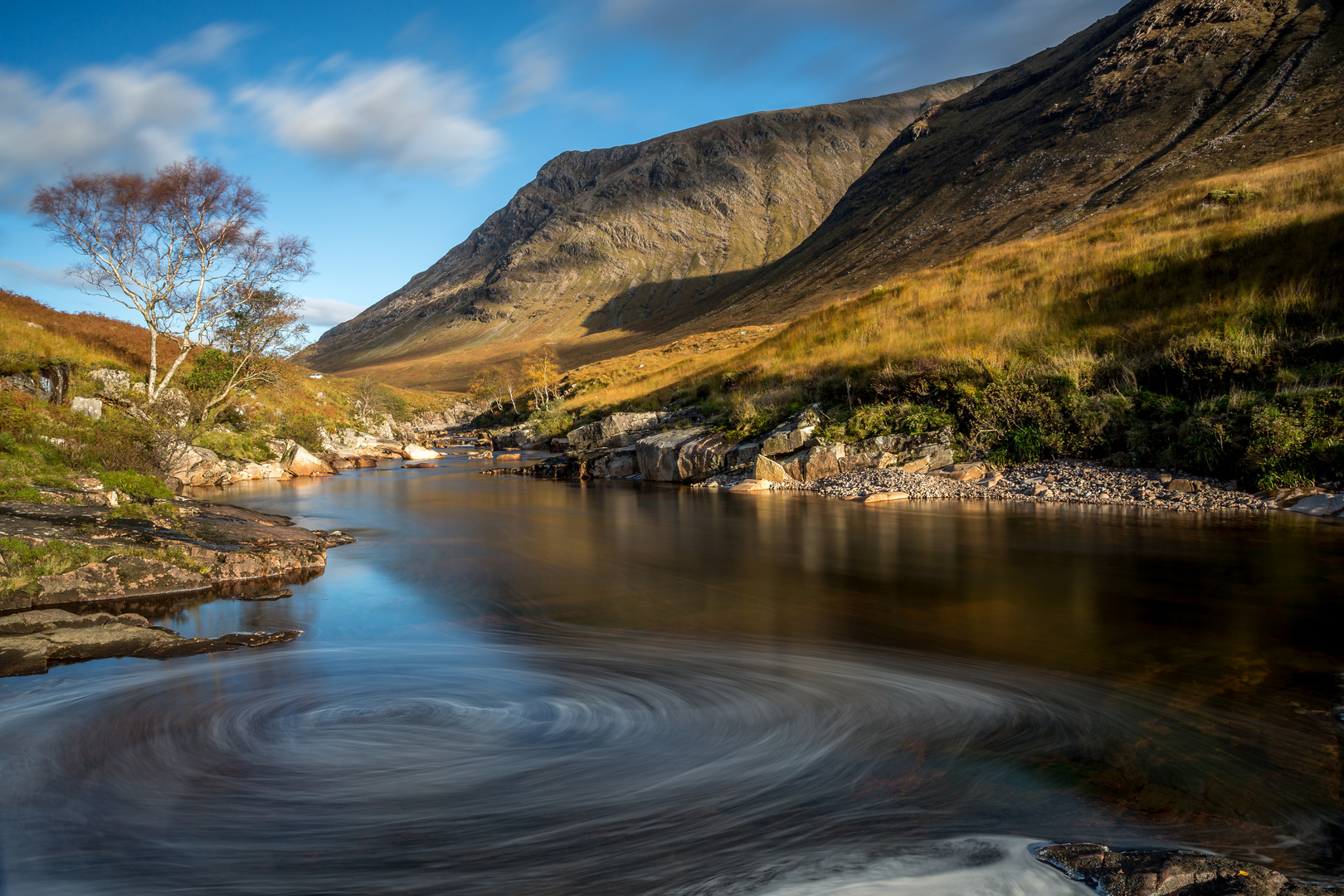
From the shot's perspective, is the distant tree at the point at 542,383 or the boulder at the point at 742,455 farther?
the distant tree at the point at 542,383

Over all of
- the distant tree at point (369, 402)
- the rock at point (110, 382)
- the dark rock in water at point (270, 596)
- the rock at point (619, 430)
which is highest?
the distant tree at point (369, 402)

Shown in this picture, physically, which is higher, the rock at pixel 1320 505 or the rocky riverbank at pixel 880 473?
the rocky riverbank at pixel 880 473

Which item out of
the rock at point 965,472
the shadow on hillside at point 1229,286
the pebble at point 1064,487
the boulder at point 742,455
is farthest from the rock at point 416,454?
the shadow on hillside at point 1229,286

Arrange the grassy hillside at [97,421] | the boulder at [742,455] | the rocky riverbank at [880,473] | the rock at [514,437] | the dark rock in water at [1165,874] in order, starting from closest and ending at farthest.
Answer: the dark rock in water at [1165,874] < the grassy hillside at [97,421] < the rocky riverbank at [880,473] < the boulder at [742,455] < the rock at [514,437]

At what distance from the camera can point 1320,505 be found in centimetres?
1073

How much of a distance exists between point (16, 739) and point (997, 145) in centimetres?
11705

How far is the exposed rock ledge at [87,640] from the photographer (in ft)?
19.7

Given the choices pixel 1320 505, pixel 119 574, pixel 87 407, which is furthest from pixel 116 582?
pixel 1320 505

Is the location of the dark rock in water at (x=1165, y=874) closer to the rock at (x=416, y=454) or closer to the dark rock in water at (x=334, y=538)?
the dark rock in water at (x=334, y=538)

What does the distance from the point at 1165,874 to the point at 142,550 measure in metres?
9.93

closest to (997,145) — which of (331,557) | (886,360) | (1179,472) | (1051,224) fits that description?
(1051,224)

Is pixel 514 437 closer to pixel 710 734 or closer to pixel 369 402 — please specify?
pixel 369 402

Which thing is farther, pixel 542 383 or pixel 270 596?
pixel 542 383

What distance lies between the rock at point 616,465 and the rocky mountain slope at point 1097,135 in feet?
187
